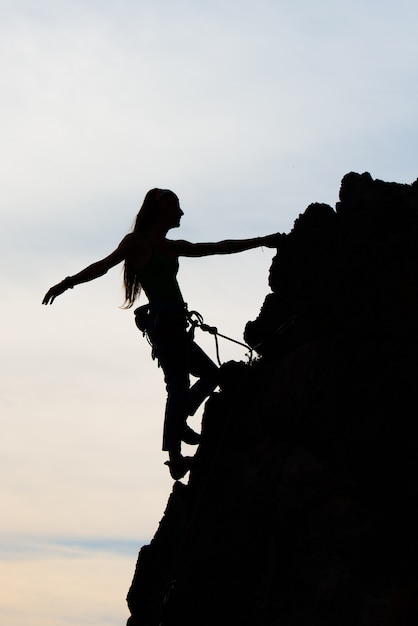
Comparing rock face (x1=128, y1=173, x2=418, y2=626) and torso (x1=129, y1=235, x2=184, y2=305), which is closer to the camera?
rock face (x1=128, y1=173, x2=418, y2=626)

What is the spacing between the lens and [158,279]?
10.3 m

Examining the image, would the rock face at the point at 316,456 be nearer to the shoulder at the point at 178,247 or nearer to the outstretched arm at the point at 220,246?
the outstretched arm at the point at 220,246

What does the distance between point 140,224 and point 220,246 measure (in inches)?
32.9

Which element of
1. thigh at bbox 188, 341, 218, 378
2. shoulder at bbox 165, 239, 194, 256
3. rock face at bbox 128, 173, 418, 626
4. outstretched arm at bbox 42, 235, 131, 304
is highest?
shoulder at bbox 165, 239, 194, 256

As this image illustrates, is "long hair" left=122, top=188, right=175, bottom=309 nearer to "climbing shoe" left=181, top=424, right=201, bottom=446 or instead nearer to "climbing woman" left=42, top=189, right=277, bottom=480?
"climbing woman" left=42, top=189, right=277, bottom=480

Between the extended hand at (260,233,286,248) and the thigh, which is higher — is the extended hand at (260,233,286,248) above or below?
above

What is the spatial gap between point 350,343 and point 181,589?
2646 mm

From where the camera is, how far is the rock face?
829cm

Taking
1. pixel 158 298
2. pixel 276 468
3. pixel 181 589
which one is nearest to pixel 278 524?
pixel 276 468

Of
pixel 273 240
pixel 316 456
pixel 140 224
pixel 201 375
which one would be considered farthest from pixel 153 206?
pixel 316 456

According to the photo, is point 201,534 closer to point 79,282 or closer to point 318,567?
point 318,567

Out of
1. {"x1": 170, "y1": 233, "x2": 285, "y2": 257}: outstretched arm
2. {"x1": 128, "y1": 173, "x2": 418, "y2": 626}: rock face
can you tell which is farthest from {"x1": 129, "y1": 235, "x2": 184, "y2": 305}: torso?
{"x1": 128, "y1": 173, "x2": 418, "y2": 626}: rock face

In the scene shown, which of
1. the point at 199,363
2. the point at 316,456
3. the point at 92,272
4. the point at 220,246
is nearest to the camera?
the point at 316,456

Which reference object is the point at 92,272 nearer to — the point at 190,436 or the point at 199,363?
the point at 199,363
